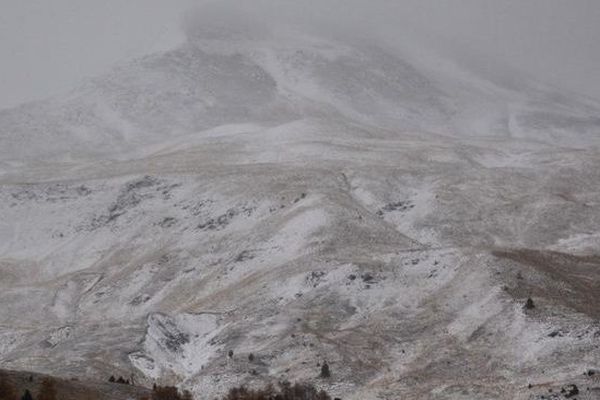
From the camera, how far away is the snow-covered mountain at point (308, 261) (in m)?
42.5

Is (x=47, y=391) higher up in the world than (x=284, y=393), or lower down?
higher up

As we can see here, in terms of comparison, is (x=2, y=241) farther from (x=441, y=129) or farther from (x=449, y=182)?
(x=441, y=129)

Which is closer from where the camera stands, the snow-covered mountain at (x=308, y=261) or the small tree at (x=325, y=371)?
the small tree at (x=325, y=371)

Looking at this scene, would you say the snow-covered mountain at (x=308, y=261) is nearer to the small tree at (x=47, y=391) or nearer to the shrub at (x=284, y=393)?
the shrub at (x=284, y=393)

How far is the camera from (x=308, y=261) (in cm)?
6206

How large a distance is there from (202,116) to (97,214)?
86.4 m

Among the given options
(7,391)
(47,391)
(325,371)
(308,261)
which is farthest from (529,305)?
(7,391)

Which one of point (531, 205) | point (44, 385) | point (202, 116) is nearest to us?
point (44, 385)

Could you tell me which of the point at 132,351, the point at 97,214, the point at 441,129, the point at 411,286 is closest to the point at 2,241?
the point at 97,214

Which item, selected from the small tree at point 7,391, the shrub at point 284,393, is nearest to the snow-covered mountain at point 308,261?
the shrub at point 284,393

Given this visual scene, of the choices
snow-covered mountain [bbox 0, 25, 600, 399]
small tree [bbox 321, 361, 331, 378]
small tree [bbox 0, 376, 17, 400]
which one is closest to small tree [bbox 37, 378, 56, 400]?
small tree [bbox 0, 376, 17, 400]

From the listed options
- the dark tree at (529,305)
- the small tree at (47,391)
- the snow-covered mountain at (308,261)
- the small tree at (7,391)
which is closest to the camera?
the small tree at (7,391)

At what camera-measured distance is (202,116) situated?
182 m

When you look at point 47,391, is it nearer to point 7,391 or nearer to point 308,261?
point 7,391
